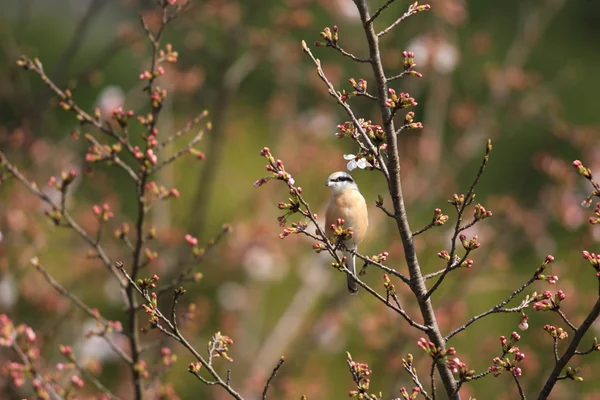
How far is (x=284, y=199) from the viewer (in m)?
6.89

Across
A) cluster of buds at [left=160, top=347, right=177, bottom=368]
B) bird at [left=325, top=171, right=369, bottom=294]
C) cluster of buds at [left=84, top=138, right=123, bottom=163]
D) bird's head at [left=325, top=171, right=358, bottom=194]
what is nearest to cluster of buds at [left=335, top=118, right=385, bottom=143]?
bird at [left=325, top=171, right=369, bottom=294]

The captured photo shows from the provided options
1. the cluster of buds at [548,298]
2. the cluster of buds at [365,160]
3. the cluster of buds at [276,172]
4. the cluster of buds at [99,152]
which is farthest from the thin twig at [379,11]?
the cluster of buds at [99,152]

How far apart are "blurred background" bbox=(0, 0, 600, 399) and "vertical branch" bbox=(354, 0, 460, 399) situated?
2.59m

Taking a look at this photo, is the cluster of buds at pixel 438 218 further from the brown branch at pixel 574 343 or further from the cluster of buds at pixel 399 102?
the brown branch at pixel 574 343

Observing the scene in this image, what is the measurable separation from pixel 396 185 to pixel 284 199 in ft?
15.1

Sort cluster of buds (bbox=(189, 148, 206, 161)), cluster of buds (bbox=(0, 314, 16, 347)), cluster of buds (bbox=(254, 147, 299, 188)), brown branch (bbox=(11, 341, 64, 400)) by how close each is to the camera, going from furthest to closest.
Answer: cluster of buds (bbox=(189, 148, 206, 161))
brown branch (bbox=(11, 341, 64, 400))
cluster of buds (bbox=(0, 314, 16, 347))
cluster of buds (bbox=(254, 147, 299, 188))

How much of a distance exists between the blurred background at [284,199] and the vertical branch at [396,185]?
2591mm

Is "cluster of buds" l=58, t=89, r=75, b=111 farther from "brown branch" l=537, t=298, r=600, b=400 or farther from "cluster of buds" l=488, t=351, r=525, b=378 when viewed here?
"brown branch" l=537, t=298, r=600, b=400

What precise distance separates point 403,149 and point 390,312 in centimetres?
185

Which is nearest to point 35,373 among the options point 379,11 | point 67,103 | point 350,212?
point 67,103

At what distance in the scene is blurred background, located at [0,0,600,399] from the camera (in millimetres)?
5480

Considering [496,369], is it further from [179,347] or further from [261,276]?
[261,276]

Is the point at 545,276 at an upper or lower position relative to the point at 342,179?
lower

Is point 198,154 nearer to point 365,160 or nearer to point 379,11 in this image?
point 365,160
